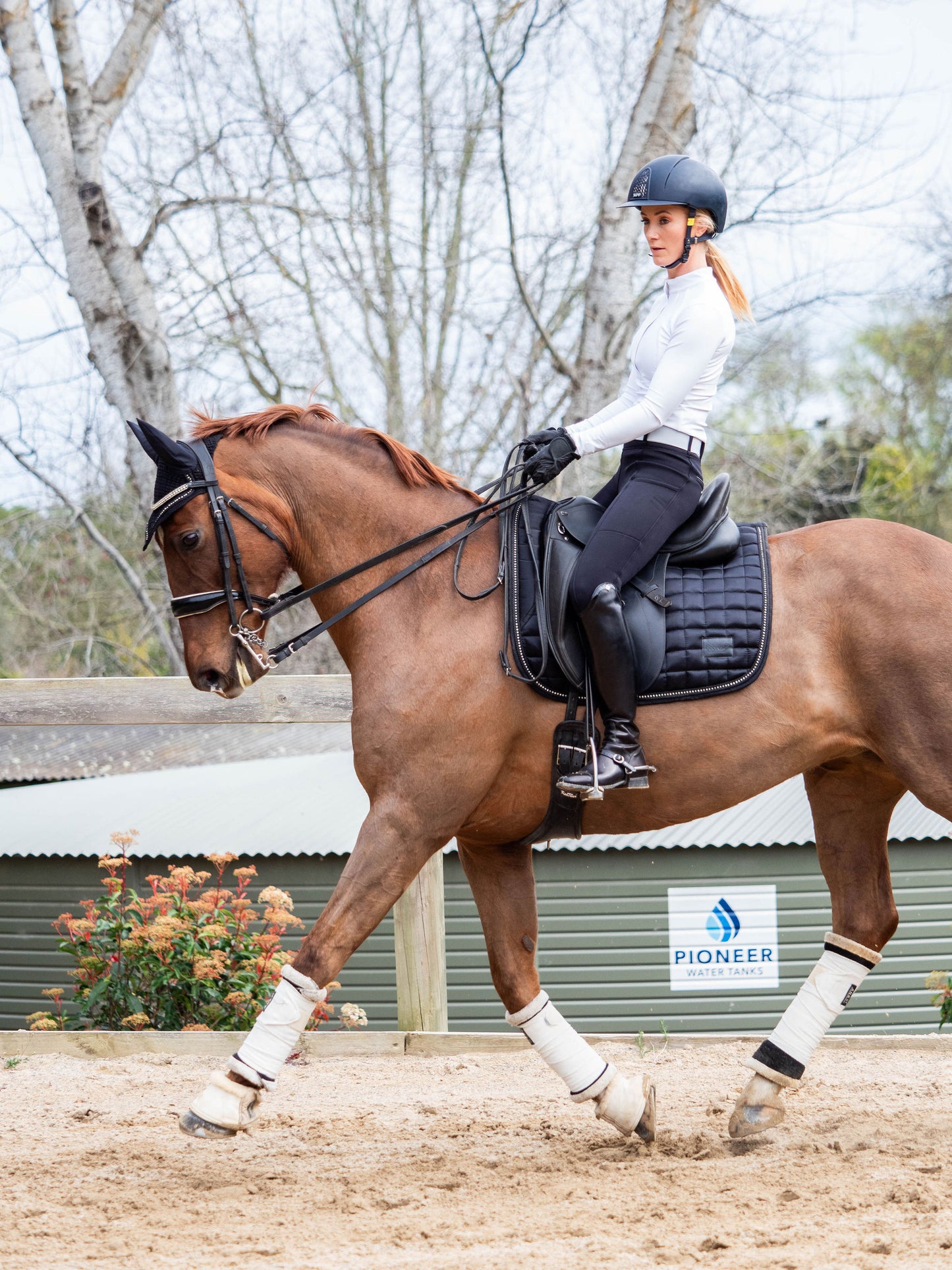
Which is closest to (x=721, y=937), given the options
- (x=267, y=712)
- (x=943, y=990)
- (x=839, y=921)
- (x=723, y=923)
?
(x=723, y=923)

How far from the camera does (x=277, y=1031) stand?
3340 mm

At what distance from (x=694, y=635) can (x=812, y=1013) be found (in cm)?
137

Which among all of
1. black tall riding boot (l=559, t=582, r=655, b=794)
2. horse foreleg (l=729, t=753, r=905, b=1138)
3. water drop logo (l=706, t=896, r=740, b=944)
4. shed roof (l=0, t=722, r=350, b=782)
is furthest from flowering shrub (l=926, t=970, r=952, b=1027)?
shed roof (l=0, t=722, r=350, b=782)

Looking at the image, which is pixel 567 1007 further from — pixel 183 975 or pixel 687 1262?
pixel 687 1262

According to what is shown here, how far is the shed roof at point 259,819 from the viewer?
9.60 m

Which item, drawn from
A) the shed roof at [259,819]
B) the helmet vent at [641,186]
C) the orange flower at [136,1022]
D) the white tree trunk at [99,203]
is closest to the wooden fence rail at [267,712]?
the orange flower at [136,1022]

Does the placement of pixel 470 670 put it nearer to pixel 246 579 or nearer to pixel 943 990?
pixel 246 579

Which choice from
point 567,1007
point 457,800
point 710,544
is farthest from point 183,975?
point 567,1007

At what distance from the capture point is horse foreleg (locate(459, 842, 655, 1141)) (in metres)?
3.83

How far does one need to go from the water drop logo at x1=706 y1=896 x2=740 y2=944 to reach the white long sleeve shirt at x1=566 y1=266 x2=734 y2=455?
635cm

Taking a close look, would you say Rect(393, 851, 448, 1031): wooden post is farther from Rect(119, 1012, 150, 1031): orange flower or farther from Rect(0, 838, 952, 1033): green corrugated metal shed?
Rect(0, 838, 952, 1033): green corrugated metal shed

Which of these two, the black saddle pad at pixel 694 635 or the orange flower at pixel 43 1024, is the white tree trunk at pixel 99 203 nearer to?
the orange flower at pixel 43 1024

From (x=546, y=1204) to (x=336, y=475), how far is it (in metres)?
2.17

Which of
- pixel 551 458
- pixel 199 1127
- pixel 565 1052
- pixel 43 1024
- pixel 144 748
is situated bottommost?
pixel 144 748
